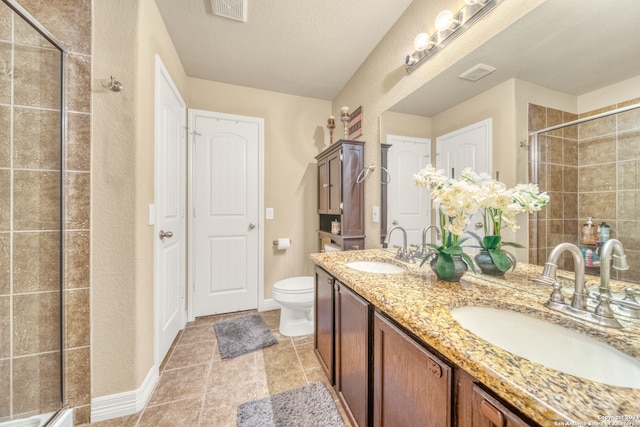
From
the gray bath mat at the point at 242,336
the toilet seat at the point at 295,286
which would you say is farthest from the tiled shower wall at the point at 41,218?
the toilet seat at the point at 295,286

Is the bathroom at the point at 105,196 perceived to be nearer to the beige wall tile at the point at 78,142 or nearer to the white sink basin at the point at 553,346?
the beige wall tile at the point at 78,142

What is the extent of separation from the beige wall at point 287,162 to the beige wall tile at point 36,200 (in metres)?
1.60

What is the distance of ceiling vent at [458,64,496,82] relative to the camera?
1104 millimetres

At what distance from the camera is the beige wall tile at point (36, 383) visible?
1133 millimetres

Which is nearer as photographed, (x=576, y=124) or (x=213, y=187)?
(x=576, y=124)

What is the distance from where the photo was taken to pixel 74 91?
1247mm

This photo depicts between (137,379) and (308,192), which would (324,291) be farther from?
(308,192)

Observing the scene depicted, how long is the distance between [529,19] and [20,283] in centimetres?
251

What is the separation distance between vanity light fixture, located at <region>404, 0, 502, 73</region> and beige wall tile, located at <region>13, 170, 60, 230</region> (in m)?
2.10

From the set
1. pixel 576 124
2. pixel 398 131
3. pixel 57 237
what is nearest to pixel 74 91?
pixel 57 237

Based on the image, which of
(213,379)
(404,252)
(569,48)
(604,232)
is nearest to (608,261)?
(604,232)

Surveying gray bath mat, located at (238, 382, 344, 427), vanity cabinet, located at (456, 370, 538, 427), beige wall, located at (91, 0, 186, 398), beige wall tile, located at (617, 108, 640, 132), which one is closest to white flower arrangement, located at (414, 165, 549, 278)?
beige wall tile, located at (617, 108, 640, 132)

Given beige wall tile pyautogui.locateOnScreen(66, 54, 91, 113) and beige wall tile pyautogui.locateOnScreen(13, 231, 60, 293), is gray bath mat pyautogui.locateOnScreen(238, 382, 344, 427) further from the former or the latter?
beige wall tile pyautogui.locateOnScreen(66, 54, 91, 113)

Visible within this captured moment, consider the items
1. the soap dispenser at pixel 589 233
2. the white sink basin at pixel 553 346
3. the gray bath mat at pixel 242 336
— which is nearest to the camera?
the white sink basin at pixel 553 346
